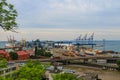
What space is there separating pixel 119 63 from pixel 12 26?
71.6 metres

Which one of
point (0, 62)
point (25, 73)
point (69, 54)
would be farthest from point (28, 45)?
point (0, 62)

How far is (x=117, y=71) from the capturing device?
77.2m

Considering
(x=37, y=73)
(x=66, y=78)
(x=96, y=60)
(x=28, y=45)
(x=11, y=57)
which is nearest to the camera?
(x=66, y=78)

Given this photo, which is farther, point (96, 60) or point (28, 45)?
point (28, 45)

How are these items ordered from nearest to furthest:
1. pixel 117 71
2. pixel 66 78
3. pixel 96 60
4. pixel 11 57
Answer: pixel 66 78
pixel 117 71
pixel 11 57
pixel 96 60

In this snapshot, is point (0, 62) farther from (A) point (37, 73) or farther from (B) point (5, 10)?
(A) point (37, 73)

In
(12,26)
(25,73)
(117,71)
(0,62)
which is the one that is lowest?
(117,71)

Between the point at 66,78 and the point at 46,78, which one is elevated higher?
the point at 66,78

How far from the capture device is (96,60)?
97.6m

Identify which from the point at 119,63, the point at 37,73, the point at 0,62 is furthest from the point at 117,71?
the point at 0,62

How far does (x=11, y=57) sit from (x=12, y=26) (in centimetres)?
7826

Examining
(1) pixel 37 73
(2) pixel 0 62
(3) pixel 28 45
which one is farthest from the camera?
(3) pixel 28 45

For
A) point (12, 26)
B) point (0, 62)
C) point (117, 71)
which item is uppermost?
point (12, 26)

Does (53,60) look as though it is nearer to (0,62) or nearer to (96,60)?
(96,60)
